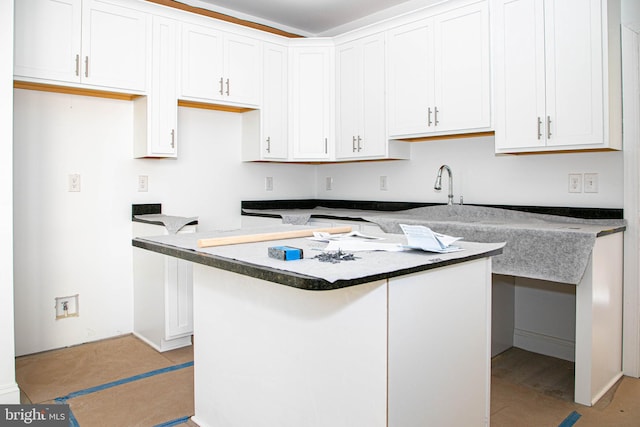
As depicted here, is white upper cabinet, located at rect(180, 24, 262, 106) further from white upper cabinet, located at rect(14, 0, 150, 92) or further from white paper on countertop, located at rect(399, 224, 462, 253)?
white paper on countertop, located at rect(399, 224, 462, 253)

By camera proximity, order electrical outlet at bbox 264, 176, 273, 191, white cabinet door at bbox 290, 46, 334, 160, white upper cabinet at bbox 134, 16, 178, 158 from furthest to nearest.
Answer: electrical outlet at bbox 264, 176, 273, 191
white cabinet door at bbox 290, 46, 334, 160
white upper cabinet at bbox 134, 16, 178, 158

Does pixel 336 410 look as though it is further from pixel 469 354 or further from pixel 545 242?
pixel 545 242

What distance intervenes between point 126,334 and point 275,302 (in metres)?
2.31

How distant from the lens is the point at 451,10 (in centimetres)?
318

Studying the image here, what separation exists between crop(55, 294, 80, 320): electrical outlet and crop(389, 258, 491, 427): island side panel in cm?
265

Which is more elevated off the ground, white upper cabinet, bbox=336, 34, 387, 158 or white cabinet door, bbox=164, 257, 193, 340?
white upper cabinet, bbox=336, 34, 387, 158

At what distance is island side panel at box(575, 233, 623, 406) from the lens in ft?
7.72

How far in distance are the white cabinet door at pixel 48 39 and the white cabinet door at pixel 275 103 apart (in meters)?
1.44

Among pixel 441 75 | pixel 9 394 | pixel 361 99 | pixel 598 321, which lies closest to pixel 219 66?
pixel 361 99

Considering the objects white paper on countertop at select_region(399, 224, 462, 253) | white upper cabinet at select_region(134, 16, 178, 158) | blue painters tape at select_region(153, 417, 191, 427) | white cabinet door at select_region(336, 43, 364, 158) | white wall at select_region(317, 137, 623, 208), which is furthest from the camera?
white cabinet door at select_region(336, 43, 364, 158)

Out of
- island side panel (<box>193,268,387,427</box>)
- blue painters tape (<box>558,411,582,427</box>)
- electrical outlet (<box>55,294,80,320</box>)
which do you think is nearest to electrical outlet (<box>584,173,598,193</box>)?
blue painters tape (<box>558,411,582,427</box>)

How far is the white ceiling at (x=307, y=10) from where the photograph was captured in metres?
3.86

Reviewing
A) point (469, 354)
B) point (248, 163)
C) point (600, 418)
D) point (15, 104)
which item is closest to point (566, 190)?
point (600, 418)

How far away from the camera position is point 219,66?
3.59 metres
